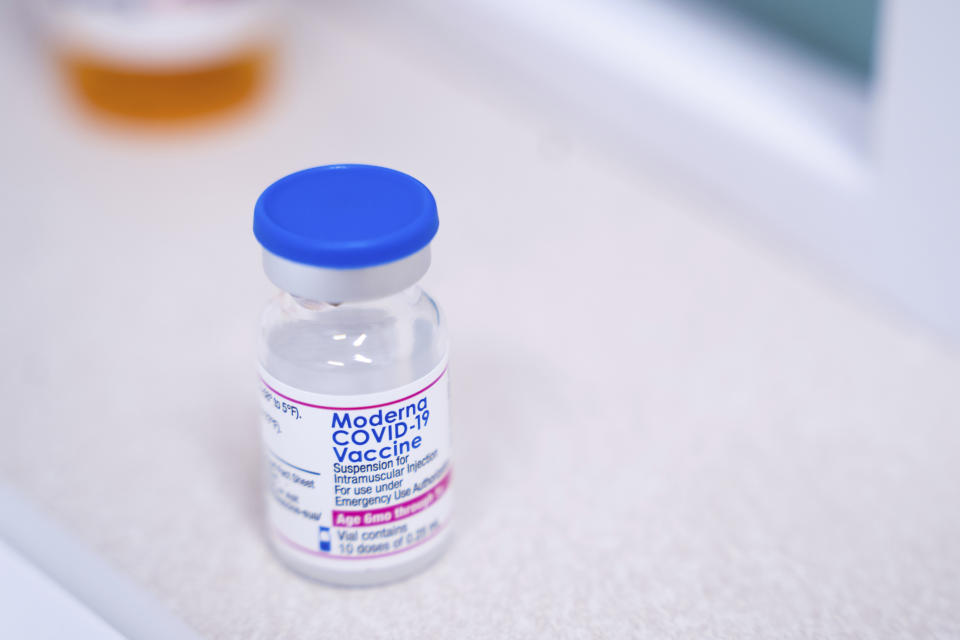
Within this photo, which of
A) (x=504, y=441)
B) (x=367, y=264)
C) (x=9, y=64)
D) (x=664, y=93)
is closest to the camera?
(x=367, y=264)

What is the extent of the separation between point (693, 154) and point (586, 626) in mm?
348

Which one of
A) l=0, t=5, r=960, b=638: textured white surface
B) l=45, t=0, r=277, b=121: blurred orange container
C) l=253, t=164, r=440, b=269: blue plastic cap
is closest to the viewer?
l=253, t=164, r=440, b=269: blue plastic cap

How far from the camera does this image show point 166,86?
782 millimetres

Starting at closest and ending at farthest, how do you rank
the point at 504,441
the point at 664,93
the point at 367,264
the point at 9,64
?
the point at 367,264
the point at 504,441
the point at 664,93
the point at 9,64

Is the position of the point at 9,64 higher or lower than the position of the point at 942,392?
lower

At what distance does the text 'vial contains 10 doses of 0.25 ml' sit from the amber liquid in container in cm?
Answer: 38

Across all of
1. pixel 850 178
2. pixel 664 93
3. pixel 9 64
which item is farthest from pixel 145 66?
pixel 850 178

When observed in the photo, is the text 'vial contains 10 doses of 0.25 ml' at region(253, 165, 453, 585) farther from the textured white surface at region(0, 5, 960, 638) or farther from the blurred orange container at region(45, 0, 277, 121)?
the blurred orange container at region(45, 0, 277, 121)

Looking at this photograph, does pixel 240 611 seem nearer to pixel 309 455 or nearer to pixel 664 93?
pixel 309 455

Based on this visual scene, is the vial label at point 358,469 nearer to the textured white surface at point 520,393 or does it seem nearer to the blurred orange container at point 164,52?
the textured white surface at point 520,393

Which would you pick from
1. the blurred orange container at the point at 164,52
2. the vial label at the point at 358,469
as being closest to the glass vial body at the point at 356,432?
the vial label at the point at 358,469

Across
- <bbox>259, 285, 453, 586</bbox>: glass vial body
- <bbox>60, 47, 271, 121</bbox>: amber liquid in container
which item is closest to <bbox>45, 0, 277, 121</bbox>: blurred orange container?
<bbox>60, 47, 271, 121</bbox>: amber liquid in container

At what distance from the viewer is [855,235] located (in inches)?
25.3

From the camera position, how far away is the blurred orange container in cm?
74
